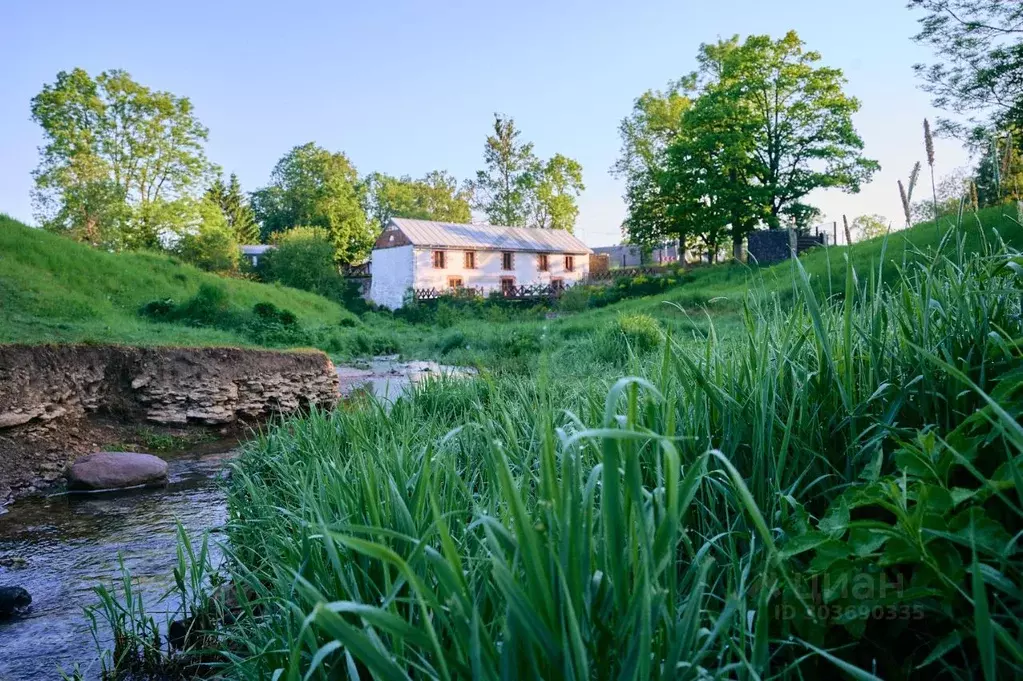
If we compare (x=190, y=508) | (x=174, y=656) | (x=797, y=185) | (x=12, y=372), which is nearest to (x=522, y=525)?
(x=174, y=656)

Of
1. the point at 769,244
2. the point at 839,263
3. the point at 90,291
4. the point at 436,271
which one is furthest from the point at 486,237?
the point at 839,263

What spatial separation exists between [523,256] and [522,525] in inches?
1731

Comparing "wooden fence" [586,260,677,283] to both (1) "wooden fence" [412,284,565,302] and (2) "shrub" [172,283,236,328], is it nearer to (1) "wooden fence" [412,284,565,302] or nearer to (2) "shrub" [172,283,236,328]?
(1) "wooden fence" [412,284,565,302]

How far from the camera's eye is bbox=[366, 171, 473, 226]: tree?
62406 millimetres

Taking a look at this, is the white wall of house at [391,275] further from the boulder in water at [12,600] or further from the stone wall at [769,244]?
the boulder in water at [12,600]

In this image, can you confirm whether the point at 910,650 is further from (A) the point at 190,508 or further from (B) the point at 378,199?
(B) the point at 378,199

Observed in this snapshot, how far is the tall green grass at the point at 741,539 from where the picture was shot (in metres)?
0.95

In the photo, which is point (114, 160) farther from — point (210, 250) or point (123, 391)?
point (123, 391)

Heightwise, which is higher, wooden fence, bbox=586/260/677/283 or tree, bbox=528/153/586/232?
tree, bbox=528/153/586/232

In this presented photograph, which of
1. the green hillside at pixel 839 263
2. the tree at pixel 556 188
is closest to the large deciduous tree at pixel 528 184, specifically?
the tree at pixel 556 188

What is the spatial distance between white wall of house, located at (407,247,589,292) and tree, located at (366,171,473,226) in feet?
62.5

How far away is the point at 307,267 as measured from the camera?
3644 centimetres

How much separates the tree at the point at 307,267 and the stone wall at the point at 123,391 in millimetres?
25107

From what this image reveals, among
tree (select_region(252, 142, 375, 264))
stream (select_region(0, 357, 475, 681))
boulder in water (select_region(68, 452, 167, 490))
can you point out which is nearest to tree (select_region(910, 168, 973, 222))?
stream (select_region(0, 357, 475, 681))
